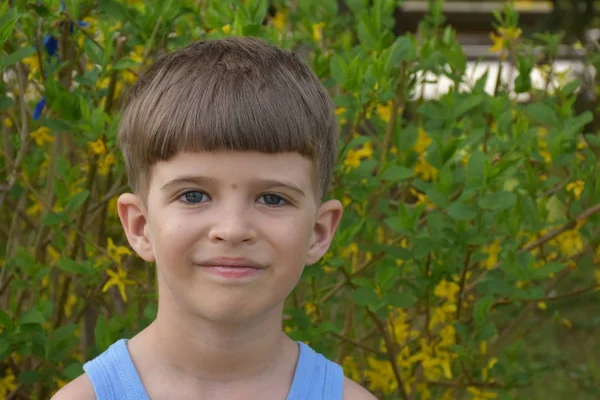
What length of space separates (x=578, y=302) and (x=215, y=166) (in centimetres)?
436

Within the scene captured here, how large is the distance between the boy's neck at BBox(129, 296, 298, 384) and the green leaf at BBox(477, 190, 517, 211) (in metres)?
0.60

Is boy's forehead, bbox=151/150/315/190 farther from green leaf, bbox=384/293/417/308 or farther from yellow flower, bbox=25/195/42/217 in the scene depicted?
yellow flower, bbox=25/195/42/217

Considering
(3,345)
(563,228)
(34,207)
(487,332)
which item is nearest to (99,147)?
(3,345)

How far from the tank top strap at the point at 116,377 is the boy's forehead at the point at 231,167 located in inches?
14.0

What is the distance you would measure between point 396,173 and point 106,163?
716mm

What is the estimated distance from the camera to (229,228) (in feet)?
5.63

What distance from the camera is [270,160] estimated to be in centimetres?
178

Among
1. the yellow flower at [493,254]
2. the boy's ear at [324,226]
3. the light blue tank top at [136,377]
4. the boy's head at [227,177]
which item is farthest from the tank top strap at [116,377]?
the yellow flower at [493,254]

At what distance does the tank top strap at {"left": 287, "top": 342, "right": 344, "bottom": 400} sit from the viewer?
6.51ft

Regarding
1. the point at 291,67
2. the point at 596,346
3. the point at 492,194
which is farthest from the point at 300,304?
the point at 596,346

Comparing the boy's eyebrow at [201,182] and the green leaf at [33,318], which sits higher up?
the boy's eyebrow at [201,182]

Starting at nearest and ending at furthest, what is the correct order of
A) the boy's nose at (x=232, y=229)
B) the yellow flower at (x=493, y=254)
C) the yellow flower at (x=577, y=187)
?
the boy's nose at (x=232, y=229) → the yellow flower at (x=577, y=187) → the yellow flower at (x=493, y=254)

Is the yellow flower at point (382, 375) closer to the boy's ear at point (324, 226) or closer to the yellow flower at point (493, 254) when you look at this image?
the yellow flower at point (493, 254)

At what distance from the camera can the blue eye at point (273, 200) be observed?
1.80 meters
